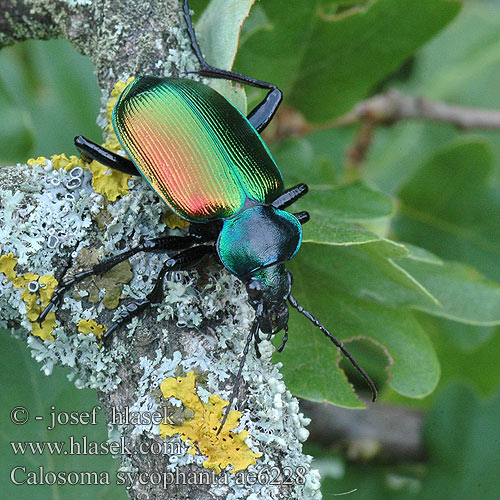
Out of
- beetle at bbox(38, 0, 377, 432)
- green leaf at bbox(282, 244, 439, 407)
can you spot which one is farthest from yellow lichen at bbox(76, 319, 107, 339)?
green leaf at bbox(282, 244, 439, 407)

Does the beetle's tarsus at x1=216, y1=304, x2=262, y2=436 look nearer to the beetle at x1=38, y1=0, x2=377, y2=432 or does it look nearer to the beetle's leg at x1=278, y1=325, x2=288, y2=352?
the beetle at x1=38, y1=0, x2=377, y2=432

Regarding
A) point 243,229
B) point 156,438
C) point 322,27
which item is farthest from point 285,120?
point 156,438

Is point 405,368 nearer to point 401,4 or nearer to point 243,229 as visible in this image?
point 243,229

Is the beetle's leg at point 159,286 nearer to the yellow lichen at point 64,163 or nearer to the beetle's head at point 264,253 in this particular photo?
the beetle's head at point 264,253

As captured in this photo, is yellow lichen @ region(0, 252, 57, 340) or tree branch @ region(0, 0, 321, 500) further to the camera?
yellow lichen @ region(0, 252, 57, 340)

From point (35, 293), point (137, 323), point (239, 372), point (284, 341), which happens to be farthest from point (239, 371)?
point (35, 293)
